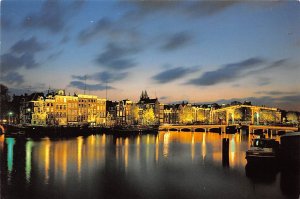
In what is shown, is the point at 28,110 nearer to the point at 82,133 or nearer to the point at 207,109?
the point at 82,133

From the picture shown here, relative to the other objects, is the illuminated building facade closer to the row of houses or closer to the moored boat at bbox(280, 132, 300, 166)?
the row of houses

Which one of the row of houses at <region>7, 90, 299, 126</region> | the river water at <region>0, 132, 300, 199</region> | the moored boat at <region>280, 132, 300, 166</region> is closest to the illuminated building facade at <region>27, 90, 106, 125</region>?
the row of houses at <region>7, 90, 299, 126</region>

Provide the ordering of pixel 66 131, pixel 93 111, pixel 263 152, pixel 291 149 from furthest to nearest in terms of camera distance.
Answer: pixel 93 111 < pixel 66 131 < pixel 263 152 < pixel 291 149

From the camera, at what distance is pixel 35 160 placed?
32.1m

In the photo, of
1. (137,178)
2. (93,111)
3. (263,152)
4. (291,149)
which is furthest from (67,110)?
(291,149)

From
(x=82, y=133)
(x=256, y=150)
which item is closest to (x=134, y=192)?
(x=256, y=150)

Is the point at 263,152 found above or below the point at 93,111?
below

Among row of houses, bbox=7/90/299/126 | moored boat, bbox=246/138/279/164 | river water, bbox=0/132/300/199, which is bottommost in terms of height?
river water, bbox=0/132/300/199

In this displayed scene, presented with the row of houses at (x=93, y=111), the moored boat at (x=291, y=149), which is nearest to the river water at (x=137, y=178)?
the moored boat at (x=291, y=149)

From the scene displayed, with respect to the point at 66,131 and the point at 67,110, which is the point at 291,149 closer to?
the point at 66,131

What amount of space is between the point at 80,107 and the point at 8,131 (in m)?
34.2

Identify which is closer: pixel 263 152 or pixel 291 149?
pixel 291 149

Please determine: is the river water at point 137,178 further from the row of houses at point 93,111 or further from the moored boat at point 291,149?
the row of houses at point 93,111

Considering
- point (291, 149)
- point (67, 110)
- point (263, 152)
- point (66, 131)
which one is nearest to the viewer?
point (291, 149)
